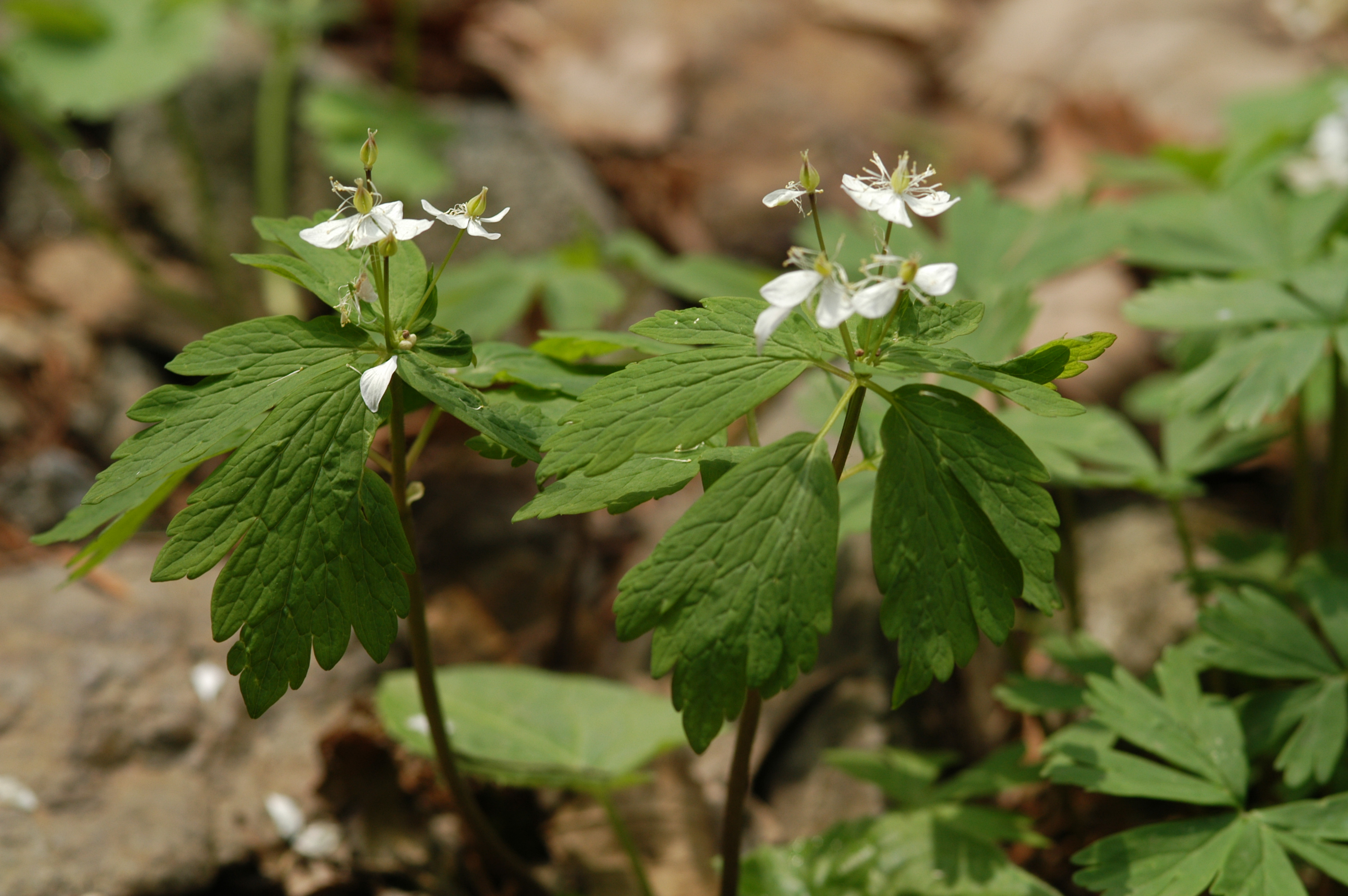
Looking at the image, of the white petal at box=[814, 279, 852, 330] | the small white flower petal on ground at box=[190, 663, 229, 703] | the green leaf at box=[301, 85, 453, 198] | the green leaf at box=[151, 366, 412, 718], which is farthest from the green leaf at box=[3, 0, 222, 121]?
the white petal at box=[814, 279, 852, 330]

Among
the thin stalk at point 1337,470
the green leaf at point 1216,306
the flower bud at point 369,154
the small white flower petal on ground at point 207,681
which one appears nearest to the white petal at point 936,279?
the flower bud at point 369,154

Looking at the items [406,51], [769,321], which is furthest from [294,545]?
[406,51]

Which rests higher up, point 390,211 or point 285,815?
point 390,211

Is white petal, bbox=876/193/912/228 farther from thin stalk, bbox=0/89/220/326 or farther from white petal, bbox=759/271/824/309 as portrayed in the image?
thin stalk, bbox=0/89/220/326

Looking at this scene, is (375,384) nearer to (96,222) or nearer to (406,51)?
(96,222)

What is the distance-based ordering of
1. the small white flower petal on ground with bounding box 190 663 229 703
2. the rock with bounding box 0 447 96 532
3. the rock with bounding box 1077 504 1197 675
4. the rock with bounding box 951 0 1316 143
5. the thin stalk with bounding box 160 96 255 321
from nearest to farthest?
the small white flower petal on ground with bounding box 190 663 229 703 → the rock with bounding box 1077 504 1197 675 → the rock with bounding box 0 447 96 532 → the thin stalk with bounding box 160 96 255 321 → the rock with bounding box 951 0 1316 143

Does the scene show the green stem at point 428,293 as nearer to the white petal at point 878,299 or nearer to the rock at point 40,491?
the white petal at point 878,299
